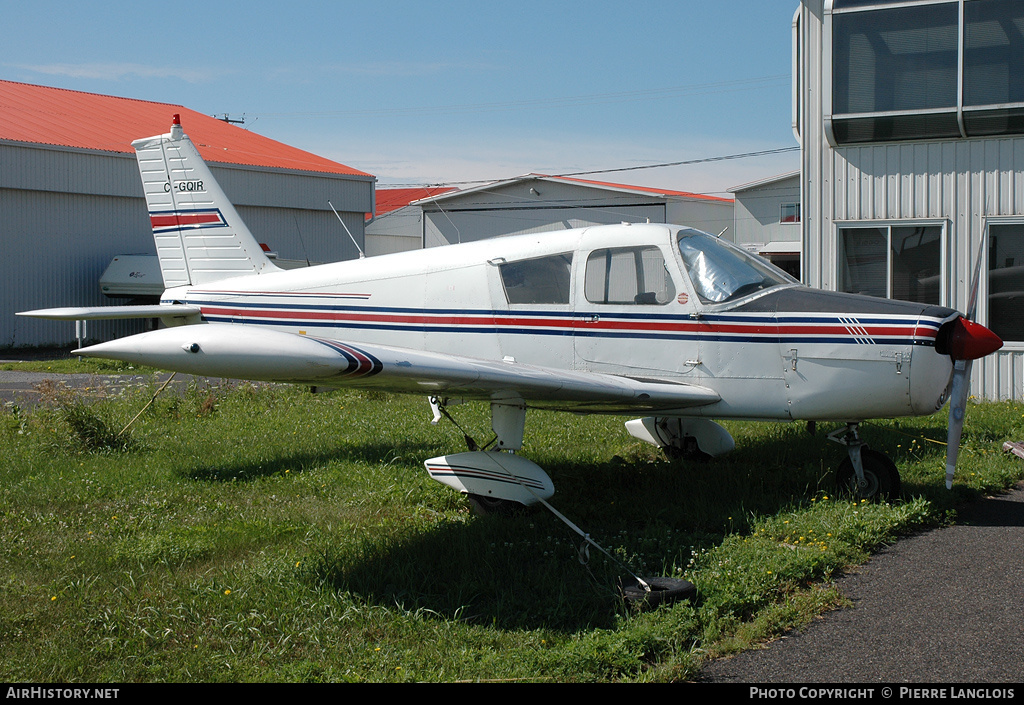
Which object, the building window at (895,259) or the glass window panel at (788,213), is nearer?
the building window at (895,259)

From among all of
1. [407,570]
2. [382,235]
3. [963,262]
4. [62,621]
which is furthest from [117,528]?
[382,235]

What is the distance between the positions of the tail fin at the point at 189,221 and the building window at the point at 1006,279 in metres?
8.39

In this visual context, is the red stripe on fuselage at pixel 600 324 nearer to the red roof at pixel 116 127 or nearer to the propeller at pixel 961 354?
the propeller at pixel 961 354

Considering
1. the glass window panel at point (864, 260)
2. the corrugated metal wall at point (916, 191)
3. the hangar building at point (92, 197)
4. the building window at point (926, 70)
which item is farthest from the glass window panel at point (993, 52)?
the hangar building at point (92, 197)

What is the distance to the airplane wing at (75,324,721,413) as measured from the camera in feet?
13.1

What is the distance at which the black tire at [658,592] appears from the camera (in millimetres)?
4352

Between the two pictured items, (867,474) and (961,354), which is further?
(867,474)

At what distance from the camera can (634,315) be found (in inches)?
251

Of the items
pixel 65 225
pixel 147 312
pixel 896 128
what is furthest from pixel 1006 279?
pixel 65 225

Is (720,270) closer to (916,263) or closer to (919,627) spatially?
(919,627)

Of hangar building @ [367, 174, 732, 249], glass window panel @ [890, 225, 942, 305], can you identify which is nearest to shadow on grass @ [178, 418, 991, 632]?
glass window panel @ [890, 225, 942, 305]

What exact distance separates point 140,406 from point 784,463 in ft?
24.7

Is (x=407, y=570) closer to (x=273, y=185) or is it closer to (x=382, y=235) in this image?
(x=273, y=185)

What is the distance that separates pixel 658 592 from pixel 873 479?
9.09 feet
